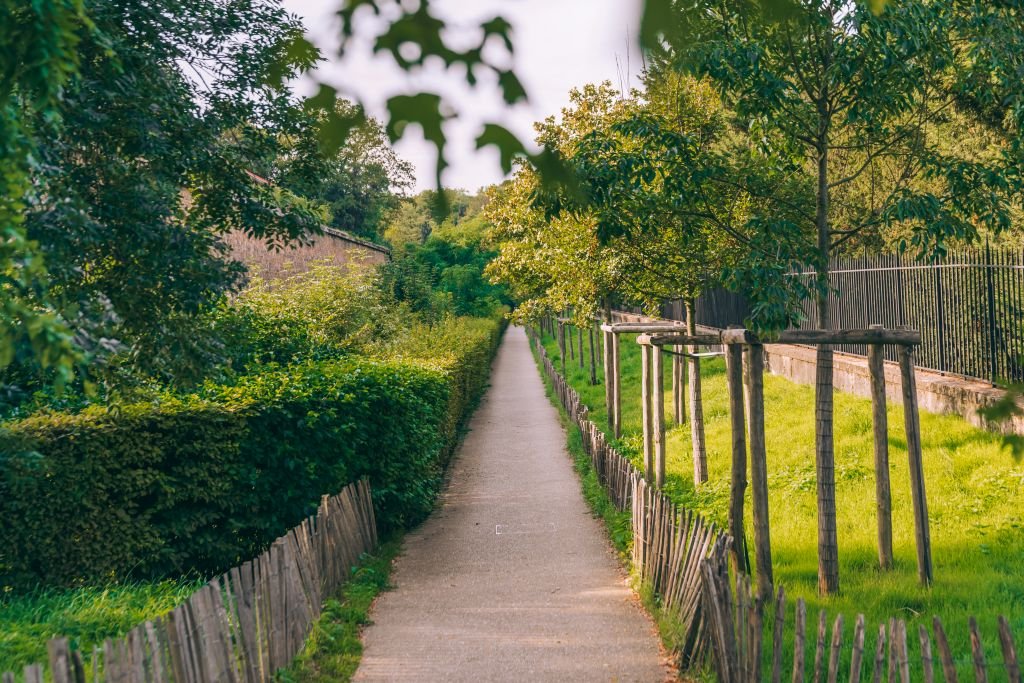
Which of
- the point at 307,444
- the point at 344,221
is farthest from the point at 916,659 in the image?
the point at 344,221

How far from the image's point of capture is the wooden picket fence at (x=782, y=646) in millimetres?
Answer: 4277

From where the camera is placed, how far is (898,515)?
29.4 ft

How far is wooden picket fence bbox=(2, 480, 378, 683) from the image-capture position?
416cm

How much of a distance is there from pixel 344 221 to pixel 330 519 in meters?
53.4

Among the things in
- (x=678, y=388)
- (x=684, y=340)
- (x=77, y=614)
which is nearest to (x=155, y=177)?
(x=77, y=614)

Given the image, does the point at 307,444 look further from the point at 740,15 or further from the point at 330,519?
the point at 740,15

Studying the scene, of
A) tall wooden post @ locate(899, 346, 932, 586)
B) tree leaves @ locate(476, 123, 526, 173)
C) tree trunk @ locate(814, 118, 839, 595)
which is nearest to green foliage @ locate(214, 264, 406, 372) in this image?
tree trunk @ locate(814, 118, 839, 595)

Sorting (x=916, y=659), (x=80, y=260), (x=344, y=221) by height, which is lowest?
(x=916, y=659)

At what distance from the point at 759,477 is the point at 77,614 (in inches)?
200

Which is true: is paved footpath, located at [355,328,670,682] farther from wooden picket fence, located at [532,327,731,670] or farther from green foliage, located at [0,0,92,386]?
green foliage, located at [0,0,92,386]

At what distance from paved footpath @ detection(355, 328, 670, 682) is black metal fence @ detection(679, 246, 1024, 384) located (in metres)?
3.56

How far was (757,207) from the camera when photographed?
9242 millimetres

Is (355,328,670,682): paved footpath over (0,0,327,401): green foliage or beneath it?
beneath

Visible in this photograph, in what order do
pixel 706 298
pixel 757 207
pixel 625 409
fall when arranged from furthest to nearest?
pixel 706 298, pixel 625 409, pixel 757 207
